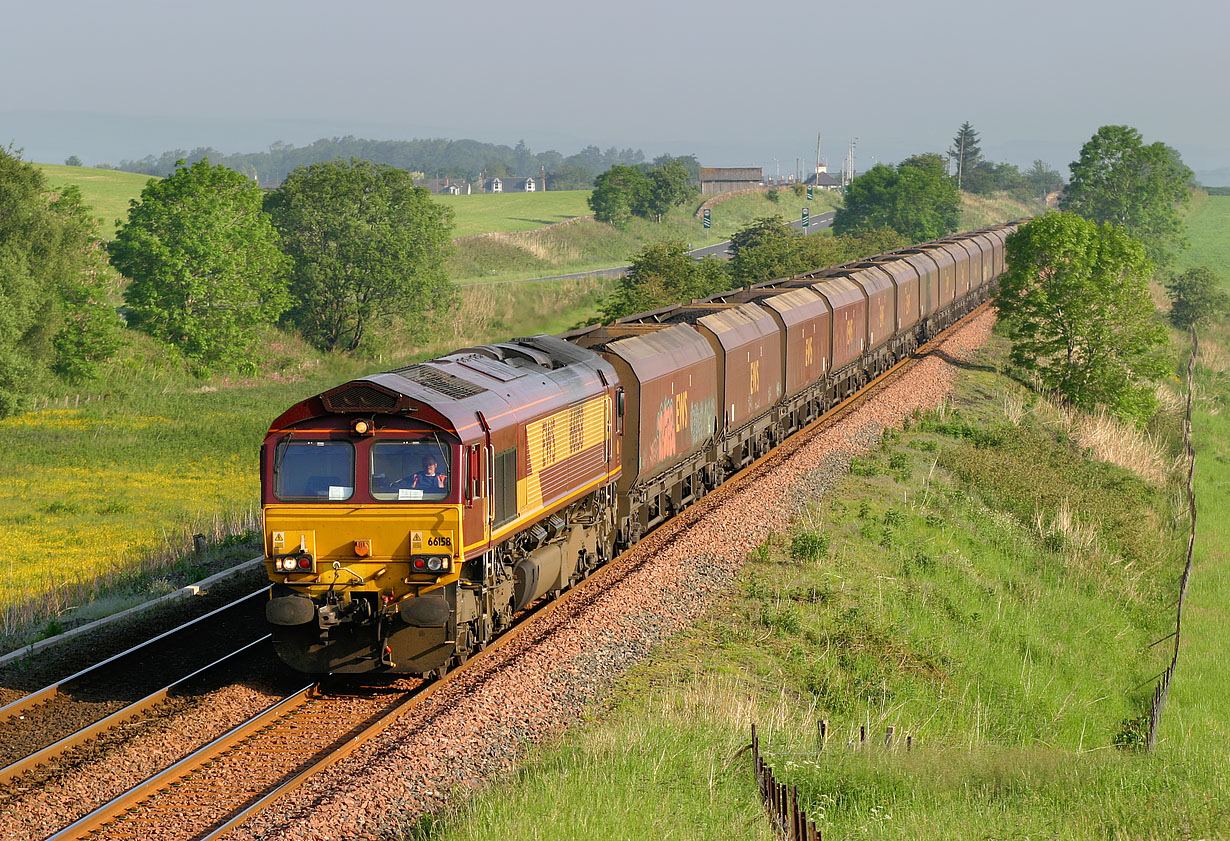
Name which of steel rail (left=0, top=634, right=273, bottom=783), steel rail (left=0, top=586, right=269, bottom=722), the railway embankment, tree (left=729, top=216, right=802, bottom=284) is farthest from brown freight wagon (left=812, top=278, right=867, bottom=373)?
tree (left=729, top=216, right=802, bottom=284)

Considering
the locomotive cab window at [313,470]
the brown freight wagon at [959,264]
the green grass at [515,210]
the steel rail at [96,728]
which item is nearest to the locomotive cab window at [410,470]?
the locomotive cab window at [313,470]

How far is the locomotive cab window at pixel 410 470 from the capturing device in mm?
15234

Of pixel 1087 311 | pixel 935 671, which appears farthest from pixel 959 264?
pixel 935 671

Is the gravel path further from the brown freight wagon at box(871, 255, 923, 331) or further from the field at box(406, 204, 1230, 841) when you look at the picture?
the brown freight wagon at box(871, 255, 923, 331)

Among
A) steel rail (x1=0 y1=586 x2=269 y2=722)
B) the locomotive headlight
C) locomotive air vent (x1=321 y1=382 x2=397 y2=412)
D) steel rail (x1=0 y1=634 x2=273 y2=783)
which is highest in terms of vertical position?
locomotive air vent (x1=321 y1=382 x2=397 y2=412)

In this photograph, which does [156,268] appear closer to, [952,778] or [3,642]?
[3,642]

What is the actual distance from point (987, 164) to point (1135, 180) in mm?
93302

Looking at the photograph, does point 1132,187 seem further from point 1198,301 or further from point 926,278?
point 926,278

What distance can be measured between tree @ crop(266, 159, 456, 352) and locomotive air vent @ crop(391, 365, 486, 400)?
163 feet

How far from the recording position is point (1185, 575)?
27156 millimetres

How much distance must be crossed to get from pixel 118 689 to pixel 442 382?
626cm

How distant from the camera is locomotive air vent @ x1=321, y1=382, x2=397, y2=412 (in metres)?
15.3

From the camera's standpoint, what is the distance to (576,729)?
47.9 ft

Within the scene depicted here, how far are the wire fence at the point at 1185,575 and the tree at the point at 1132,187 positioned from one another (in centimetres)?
3125
